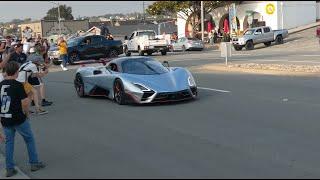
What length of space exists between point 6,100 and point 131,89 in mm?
6367

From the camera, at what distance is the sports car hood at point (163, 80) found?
1374 centimetres

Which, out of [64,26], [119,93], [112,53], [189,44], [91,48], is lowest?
[119,93]

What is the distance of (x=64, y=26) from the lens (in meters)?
95.4

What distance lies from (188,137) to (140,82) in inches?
176

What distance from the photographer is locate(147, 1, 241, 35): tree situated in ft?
212

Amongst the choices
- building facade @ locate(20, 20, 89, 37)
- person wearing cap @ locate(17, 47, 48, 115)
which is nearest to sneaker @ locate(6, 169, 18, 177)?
person wearing cap @ locate(17, 47, 48, 115)

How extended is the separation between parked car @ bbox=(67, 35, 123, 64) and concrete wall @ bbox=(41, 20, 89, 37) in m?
53.8

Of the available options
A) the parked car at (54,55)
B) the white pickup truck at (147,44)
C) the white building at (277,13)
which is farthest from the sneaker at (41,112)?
the white building at (277,13)

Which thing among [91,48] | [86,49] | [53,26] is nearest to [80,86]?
[86,49]

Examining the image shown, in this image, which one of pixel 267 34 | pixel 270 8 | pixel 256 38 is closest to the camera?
pixel 256 38

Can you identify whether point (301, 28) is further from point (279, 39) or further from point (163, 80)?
point (163, 80)

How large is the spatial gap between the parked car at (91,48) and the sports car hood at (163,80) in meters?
21.9

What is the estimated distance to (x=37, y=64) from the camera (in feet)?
45.3

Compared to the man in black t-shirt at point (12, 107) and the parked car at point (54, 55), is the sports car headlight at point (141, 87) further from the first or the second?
the parked car at point (54, 55)
